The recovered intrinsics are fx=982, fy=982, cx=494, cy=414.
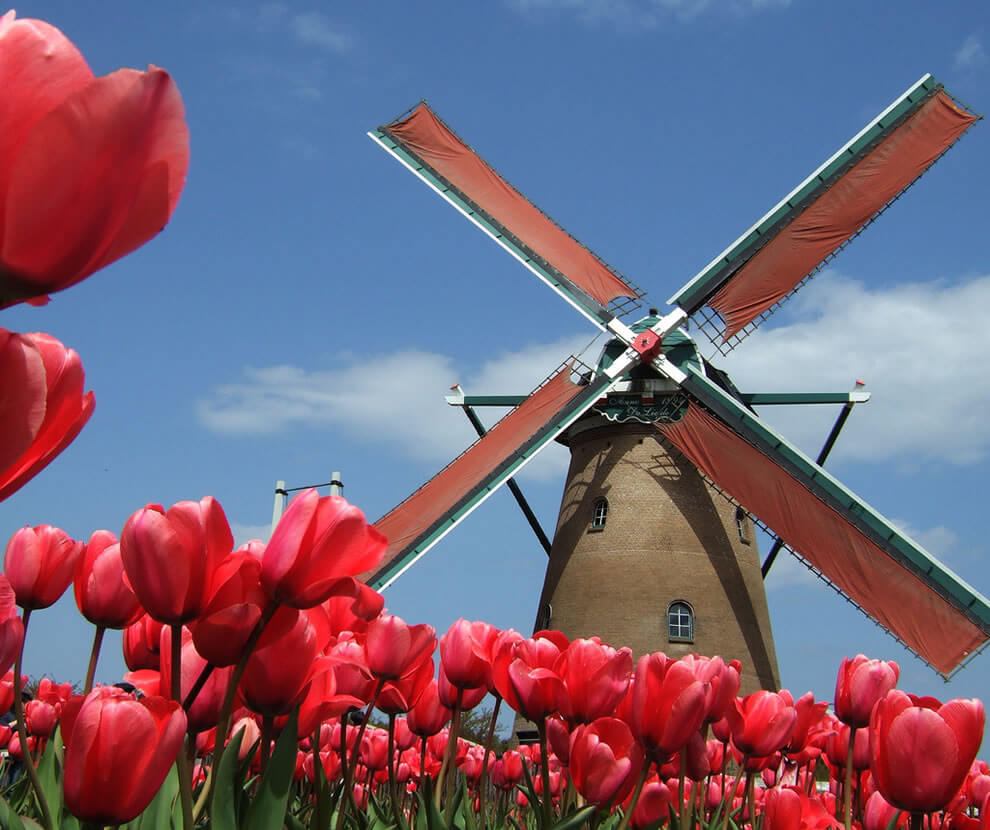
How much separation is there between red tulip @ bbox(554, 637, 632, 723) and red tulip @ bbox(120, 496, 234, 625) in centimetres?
112

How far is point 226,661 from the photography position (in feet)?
4.53

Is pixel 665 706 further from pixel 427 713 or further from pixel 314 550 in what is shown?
pixel 314 550

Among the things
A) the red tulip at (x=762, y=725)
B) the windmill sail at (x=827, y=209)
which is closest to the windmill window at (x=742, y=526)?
the windmill sail at (x=827, y=209)

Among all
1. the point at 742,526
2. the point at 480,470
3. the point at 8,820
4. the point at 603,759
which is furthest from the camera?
the point at 742,526

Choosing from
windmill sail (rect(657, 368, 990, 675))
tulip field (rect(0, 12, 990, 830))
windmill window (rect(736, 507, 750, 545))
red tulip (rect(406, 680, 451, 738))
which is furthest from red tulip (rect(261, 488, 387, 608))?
windmill window (rect(736, 507, 750, 545))

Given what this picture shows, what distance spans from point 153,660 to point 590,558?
16625 millimetres

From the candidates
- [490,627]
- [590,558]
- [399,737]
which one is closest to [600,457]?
[590,558]

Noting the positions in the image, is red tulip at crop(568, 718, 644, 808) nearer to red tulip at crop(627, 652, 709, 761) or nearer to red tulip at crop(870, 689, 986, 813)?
red tulip at crop(627, 652, 709, 761)

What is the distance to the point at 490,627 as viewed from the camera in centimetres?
263

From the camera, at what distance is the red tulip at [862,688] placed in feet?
8.71

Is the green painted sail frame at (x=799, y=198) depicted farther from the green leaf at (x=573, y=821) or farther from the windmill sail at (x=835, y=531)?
the green leaf at (x=573, y=821)

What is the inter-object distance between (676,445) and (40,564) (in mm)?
16261

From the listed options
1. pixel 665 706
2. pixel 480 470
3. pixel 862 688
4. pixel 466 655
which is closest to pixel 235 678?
pixel 665 706

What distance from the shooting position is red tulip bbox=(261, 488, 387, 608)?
140 cm
